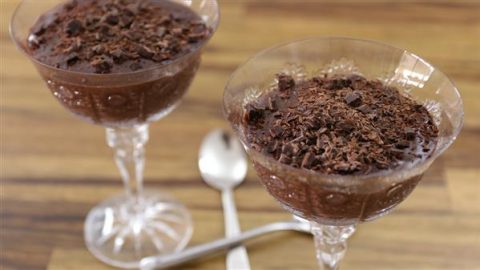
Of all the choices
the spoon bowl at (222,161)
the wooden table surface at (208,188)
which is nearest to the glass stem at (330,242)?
the wooden table surface at (208,188)

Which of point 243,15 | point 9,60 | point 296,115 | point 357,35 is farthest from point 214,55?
point 296,115

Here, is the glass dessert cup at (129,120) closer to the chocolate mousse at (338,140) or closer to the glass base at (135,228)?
the glass base at (135,228)

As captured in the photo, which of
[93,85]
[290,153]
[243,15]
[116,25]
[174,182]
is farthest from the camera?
[243,15]

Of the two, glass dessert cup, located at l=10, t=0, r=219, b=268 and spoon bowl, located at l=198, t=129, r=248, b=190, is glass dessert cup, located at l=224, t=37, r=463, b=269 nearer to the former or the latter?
glass dessert cup, located at l=10, t=0, r=219, b=268

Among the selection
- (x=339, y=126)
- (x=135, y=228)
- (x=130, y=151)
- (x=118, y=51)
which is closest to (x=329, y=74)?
(x=339, y=126)

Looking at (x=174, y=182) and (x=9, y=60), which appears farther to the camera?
(x=9, y=60)

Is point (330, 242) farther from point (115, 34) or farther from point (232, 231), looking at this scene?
point (115, 34)

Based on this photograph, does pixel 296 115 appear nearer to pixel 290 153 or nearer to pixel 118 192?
pixel 290 153
